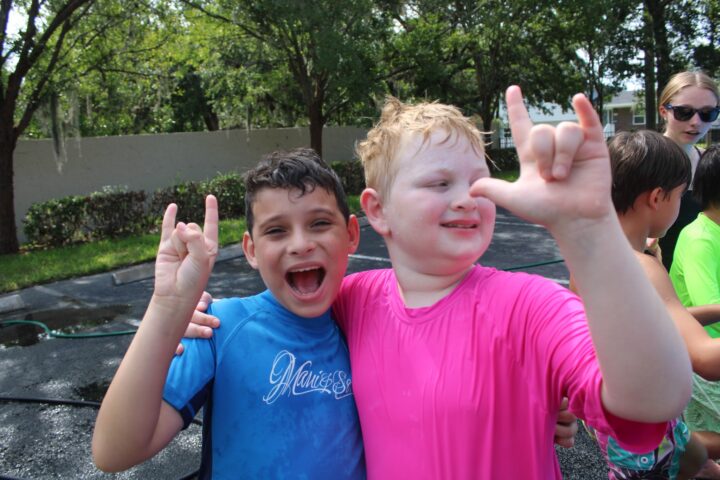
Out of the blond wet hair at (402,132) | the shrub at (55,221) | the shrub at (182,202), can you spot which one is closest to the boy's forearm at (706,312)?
the blond wet hair at (402,132)

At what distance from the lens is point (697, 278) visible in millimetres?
2283

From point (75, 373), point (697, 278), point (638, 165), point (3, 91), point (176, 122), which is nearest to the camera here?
point (638, 165)

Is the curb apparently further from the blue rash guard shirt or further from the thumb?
the thumb

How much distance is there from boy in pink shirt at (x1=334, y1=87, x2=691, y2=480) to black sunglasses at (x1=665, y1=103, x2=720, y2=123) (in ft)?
8.71

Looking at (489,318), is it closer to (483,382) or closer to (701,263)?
(483,382)

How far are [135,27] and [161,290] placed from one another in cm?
1221

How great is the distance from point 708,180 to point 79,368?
4697 millimetres

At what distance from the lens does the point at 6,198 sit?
370 inches

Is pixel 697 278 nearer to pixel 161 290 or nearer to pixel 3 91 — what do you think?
pixel 161 290

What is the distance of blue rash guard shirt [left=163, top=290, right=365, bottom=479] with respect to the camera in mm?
1368

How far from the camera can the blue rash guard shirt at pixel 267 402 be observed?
4.49 feet

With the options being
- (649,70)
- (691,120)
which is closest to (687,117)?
(691,120)

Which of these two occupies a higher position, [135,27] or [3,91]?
[135,27]

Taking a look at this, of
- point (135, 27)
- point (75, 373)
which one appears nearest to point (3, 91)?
point (135, 27)
